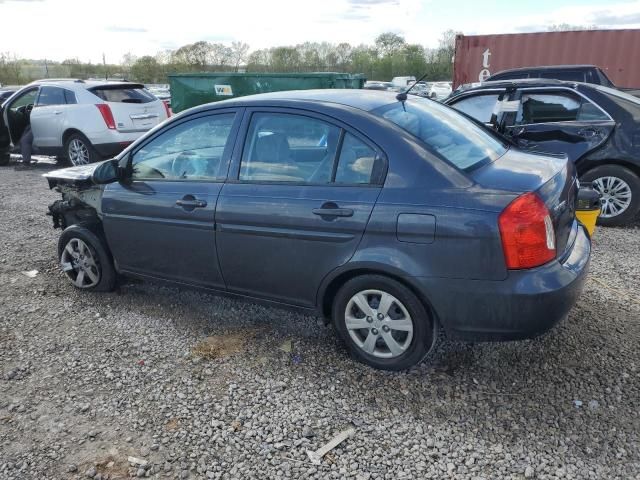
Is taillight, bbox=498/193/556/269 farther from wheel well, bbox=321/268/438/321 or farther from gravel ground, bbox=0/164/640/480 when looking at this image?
gravel ground, bbox=0/164/640/480

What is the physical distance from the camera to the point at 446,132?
324 centimetres

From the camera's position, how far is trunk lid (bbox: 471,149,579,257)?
275cm

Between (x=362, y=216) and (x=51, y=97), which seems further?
(x=51, y=97)

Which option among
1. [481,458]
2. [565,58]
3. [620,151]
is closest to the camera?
[481,458]

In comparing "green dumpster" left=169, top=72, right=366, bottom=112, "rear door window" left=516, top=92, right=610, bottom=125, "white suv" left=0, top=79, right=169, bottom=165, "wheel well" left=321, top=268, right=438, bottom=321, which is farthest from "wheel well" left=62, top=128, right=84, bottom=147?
"wheel well" left=321, top=268, right=438, bottom=321

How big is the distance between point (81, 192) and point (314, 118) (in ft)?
7.42

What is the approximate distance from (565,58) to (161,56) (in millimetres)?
31391

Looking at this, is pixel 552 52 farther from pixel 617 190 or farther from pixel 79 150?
pixel 79 150

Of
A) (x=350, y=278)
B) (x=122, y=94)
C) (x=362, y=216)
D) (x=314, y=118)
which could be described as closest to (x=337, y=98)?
(x=314, y=118)

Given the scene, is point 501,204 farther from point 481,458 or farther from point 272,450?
point 272,450

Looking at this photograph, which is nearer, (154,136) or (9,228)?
(154,136)

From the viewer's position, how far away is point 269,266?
11.0ft

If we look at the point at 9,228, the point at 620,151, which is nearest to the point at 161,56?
the point at 9,228

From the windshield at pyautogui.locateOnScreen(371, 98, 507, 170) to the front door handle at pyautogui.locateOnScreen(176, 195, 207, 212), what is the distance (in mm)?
1262
